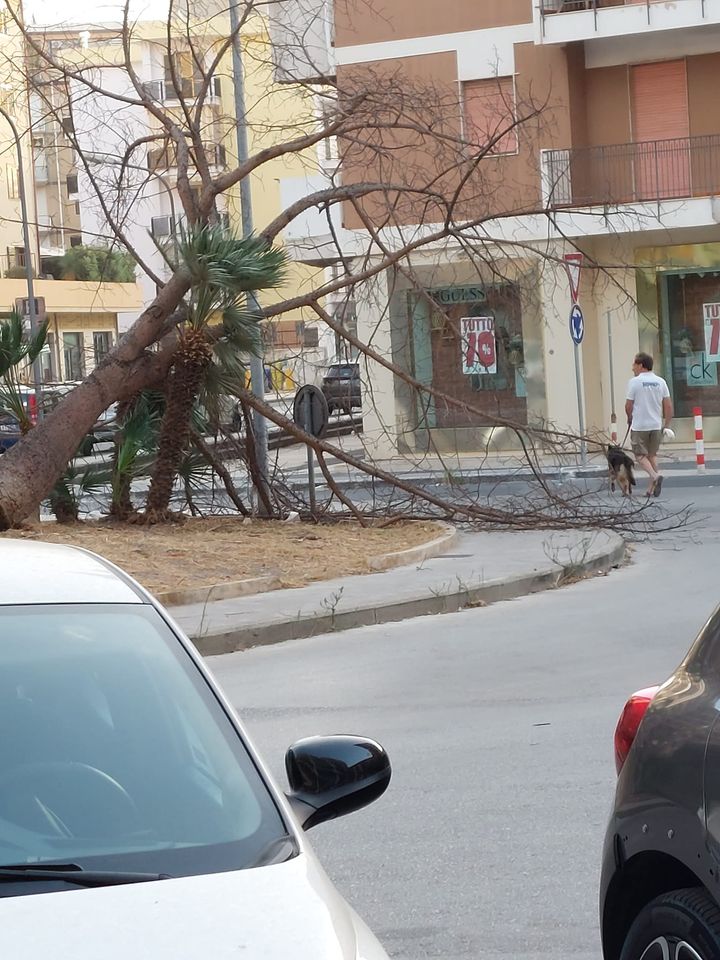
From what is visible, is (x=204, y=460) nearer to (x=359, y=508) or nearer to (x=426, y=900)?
(x=359, y=508)

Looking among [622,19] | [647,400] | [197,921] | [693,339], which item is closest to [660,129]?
[622,19]

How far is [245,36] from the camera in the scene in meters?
17.8

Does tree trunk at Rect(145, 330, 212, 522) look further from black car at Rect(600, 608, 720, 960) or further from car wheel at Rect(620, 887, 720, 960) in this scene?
car wheel at Rect(620, 887, 720, 960)

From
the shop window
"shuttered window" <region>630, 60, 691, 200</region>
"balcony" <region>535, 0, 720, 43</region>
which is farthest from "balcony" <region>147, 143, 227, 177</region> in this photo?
the shop window

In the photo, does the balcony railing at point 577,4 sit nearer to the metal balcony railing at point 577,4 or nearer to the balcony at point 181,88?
the metal balcony railing at point 577,4

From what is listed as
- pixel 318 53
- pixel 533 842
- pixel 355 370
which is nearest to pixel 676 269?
pixel 318 53

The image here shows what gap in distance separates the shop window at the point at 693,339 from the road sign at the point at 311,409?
1442 centimetres

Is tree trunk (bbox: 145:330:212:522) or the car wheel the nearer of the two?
the car wheel

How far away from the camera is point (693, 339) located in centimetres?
2975

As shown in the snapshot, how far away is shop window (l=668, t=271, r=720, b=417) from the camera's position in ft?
96.9

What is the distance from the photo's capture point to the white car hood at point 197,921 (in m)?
2.50

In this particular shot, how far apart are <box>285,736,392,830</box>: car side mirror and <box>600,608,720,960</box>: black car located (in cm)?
64

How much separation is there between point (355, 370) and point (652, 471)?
14.1ft

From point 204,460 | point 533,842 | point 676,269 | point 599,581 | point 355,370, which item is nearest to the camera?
point 533,842
